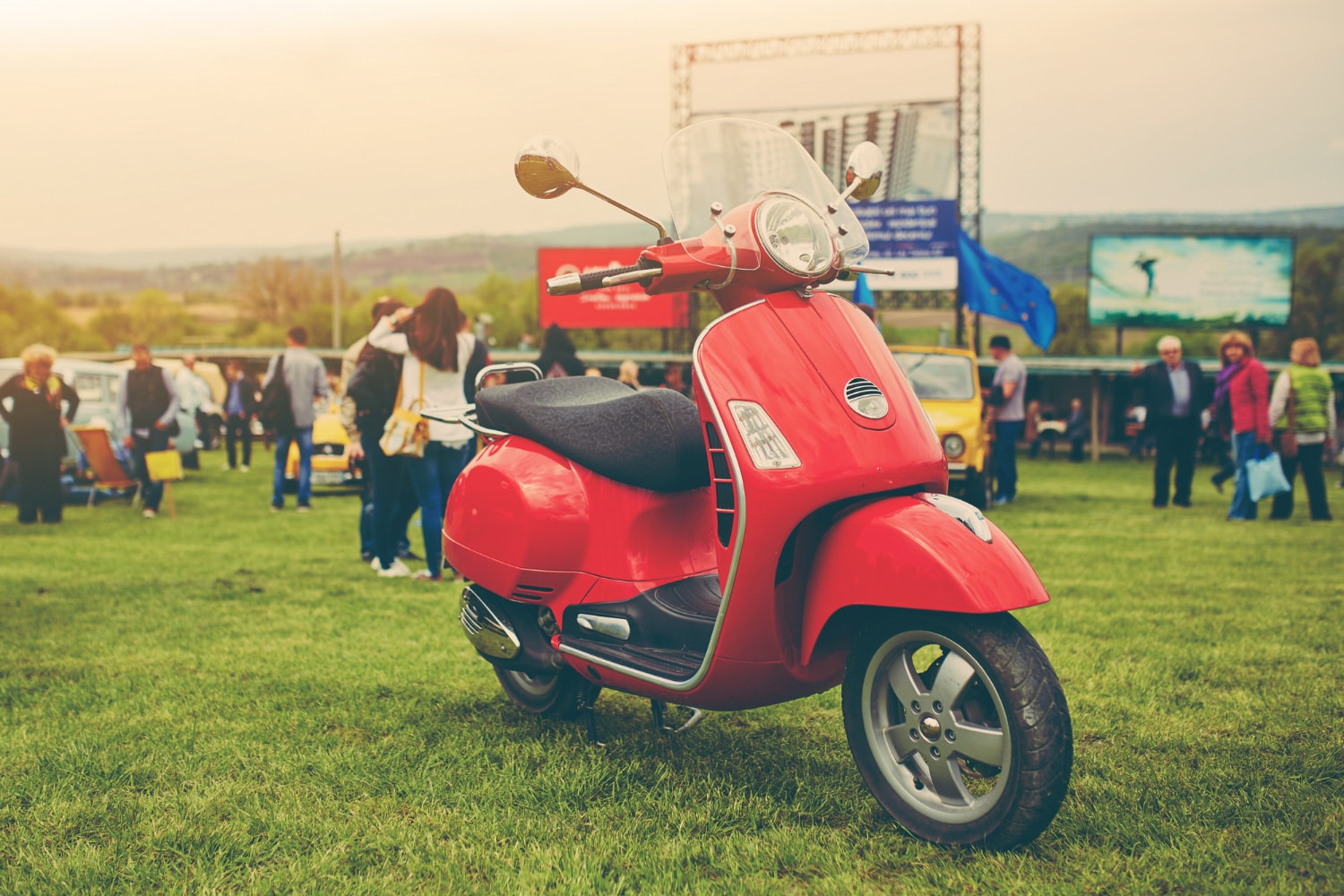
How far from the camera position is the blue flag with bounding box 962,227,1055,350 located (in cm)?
1455

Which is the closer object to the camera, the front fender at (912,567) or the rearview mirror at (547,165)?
the front fender at (912,567)

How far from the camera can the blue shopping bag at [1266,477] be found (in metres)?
10.3

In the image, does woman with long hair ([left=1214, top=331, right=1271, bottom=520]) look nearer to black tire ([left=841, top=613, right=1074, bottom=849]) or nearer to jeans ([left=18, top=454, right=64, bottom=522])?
black tire ([left=841, top=613, right=1074, bottom=849])

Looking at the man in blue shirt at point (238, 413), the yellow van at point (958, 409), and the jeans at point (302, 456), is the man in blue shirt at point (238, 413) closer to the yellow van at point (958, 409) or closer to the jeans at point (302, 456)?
the jeans at point (302, 456)

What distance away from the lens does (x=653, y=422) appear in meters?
3.49

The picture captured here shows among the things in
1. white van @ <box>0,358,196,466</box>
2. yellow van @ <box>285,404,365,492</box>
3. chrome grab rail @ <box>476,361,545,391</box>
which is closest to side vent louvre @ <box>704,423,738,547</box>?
chrome grab rail @ <box>476,361,545,391</box>

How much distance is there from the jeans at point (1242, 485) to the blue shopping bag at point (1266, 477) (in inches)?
5.8

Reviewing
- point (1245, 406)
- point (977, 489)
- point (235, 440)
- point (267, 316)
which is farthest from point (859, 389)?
point (267, 316)

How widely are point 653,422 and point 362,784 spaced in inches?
55.3

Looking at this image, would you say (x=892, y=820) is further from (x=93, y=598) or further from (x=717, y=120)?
(x=93, y=598)

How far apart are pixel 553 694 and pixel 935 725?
1.65 m

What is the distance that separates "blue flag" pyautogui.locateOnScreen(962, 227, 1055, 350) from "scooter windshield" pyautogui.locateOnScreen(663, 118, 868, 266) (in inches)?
455

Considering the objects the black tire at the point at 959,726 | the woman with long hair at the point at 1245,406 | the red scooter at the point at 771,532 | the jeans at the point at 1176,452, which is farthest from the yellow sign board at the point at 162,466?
the woman with long hair at the point at 1245,406

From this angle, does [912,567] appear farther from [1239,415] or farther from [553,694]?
[1239,415]
